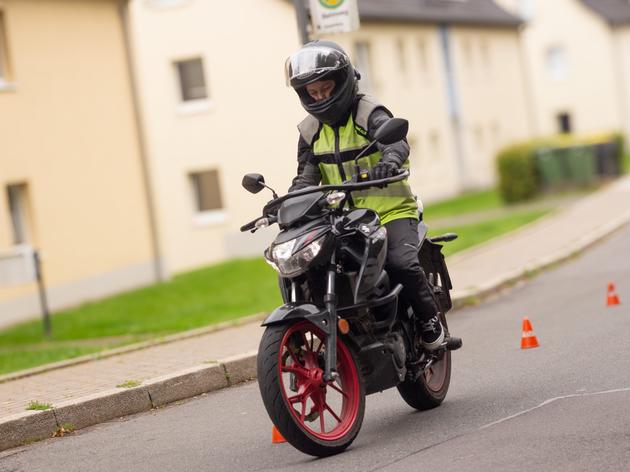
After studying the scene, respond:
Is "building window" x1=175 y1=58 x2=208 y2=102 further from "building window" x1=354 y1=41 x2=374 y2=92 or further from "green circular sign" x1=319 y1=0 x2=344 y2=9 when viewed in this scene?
"green circular sign" x1=319 y1=0 x2=344 y2=9

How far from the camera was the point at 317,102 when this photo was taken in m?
7.43

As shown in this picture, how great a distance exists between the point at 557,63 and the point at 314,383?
196ft

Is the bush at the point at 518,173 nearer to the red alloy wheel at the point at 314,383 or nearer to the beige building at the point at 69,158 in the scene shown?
the beige building at the point at 69,158

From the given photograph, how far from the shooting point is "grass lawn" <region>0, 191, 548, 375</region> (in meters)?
15.4

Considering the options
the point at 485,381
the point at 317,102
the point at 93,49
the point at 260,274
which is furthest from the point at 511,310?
the point at 93,49

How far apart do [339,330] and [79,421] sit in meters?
2.74

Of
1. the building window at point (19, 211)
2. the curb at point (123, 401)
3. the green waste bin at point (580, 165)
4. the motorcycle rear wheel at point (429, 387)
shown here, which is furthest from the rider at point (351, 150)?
the green waste bin at point (580, 165)

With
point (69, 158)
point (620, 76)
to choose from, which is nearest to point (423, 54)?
point (620, 76)

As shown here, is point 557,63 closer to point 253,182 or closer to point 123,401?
point 123,401

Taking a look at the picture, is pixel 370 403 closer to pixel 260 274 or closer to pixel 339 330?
pixel 339 330

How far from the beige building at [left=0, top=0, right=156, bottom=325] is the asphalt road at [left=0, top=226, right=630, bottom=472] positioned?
482 inches

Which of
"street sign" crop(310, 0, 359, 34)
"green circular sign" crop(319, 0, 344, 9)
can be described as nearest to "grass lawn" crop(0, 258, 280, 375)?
"street sign" crop(310, 0, 359, 34)

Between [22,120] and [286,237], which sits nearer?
[286,237]

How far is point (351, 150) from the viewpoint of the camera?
7.58 metres
